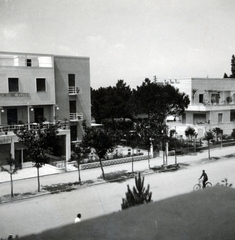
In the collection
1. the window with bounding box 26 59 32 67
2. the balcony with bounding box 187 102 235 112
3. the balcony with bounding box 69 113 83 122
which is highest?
the window with bounding box 26 59 32 67

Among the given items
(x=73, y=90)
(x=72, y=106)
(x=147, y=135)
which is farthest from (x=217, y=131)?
(x=73, y=90)

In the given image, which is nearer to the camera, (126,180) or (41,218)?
(41,218)

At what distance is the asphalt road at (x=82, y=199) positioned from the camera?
1498 centimetres

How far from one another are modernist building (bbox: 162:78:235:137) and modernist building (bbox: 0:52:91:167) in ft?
50.2

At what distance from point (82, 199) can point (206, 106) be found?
1048 inches

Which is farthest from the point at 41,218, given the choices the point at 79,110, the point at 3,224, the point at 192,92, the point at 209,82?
the point at 209,82

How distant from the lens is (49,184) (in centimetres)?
2172

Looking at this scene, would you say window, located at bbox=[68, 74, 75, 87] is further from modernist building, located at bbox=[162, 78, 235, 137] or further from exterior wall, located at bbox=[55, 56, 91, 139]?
modernist building, located at bbox=[162, 78, 235, 137]

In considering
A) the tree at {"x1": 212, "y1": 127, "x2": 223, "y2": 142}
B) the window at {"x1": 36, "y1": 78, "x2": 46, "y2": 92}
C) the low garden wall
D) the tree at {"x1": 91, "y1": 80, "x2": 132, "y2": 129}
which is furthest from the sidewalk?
the tree at {"x1": 91, "y1": 80, "x2": 132, "y2": 129}

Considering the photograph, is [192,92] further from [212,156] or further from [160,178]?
[160,178]

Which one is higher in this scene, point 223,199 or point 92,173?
point 223,199

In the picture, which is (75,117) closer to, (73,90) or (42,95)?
(73,90)

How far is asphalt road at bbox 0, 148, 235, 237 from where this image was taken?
15.0 meters

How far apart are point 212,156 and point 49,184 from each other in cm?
1648
